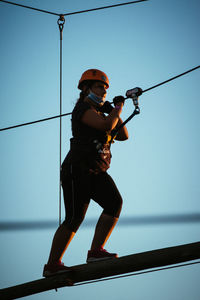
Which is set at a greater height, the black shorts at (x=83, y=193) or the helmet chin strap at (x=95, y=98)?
the helmet chin strap at (x=95, y=98)

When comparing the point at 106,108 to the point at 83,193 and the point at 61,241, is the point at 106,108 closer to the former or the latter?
the point at 83,193

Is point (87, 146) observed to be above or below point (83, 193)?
above

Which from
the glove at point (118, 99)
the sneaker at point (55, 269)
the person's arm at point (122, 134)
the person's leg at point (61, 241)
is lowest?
the sneaker at point (55, 269)

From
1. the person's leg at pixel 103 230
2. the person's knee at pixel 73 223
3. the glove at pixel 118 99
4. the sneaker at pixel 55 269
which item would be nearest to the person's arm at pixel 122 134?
the glove at pixel 118 99

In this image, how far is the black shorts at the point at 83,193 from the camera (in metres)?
3.64

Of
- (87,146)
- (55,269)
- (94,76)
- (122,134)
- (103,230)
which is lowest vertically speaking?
(55,269)

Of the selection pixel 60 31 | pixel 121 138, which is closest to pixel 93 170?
pixel 121 138

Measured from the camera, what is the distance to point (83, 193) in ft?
11.9

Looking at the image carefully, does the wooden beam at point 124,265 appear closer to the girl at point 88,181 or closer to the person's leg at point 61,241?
the girl at point 88,181

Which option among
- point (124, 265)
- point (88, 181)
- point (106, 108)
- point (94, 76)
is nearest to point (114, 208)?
point (88, 181)

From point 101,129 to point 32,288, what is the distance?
5.39ft

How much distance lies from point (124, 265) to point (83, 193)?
2.09 ft

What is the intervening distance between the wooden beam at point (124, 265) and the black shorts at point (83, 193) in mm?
Result: 359

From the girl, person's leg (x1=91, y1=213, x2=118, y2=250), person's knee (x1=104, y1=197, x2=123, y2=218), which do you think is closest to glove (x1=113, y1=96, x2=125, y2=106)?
the girl
